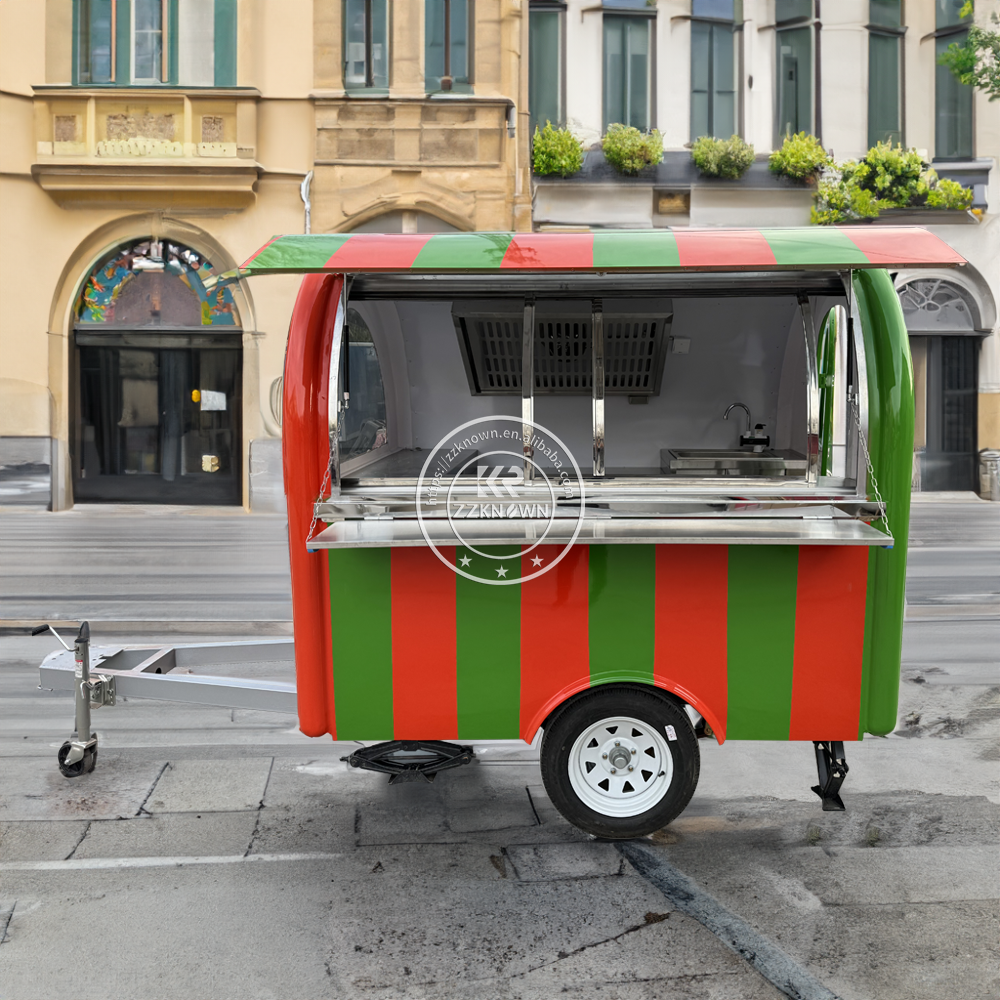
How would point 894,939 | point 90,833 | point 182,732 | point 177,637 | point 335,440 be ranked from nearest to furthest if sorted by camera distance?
point 894,939
point 335,440
point 90,833
point 182,732
point 177,637

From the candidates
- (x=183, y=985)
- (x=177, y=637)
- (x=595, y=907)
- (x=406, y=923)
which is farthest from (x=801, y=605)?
(x=177, y=637)

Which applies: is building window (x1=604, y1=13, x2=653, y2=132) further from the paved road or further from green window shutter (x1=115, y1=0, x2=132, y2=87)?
the paved road

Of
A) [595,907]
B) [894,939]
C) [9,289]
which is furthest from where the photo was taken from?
[9,289]

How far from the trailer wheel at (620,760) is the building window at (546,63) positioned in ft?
45.3

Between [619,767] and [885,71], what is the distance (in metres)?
15.9

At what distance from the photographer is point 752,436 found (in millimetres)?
5934

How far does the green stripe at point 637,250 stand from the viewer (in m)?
3.75

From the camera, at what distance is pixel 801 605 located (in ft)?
13.4

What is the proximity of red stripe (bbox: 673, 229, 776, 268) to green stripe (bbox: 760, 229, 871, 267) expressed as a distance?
0.04 meters

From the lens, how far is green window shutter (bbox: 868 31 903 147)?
16.9 meters

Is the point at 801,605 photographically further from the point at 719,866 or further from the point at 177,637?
the point at 177,637

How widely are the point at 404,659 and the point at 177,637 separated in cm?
448

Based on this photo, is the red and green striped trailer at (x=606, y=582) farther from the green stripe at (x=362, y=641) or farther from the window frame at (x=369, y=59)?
the window frame at (x=369, y=59)

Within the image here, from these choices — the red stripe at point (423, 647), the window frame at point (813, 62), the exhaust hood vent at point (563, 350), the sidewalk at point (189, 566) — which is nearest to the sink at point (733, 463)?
the exhaust hood vent at point (563, 350)
